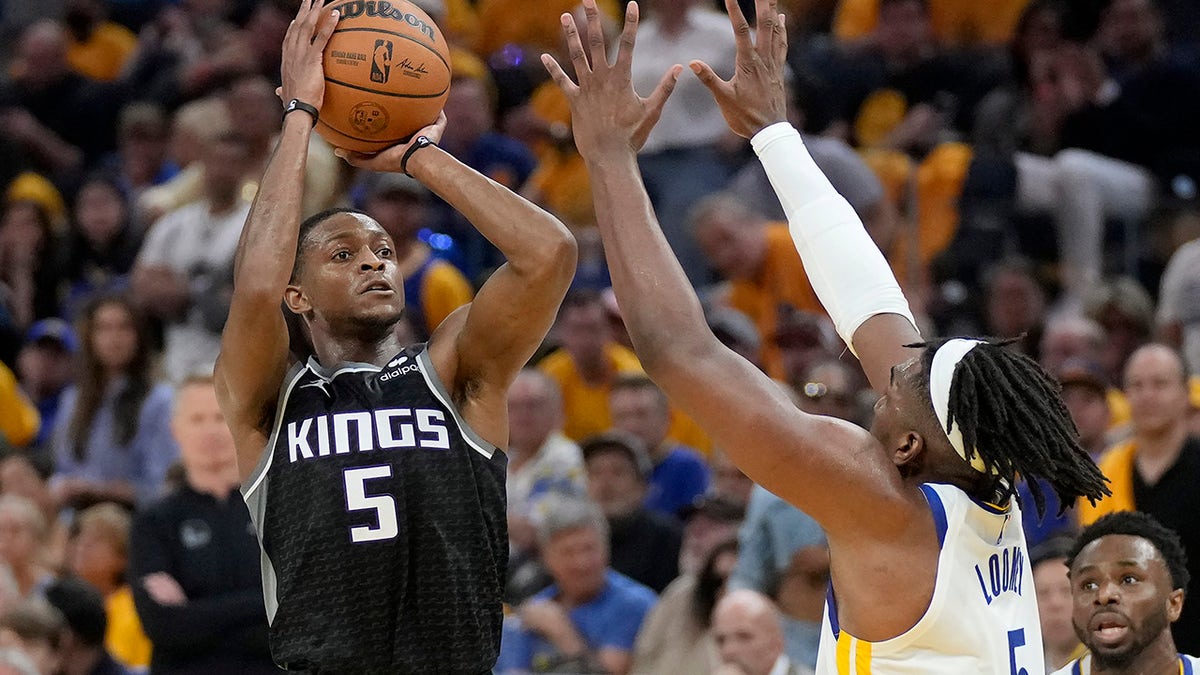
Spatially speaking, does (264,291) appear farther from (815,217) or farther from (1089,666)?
(1089,666)

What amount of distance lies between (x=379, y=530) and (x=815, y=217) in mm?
1247

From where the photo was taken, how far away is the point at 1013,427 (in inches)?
146

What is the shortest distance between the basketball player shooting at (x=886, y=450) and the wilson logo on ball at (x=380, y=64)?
75cm

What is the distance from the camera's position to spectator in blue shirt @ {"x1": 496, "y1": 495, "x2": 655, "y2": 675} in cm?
705

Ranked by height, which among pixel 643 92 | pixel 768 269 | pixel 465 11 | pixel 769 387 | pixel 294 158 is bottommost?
pixel 769 387

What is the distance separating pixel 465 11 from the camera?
12.4 metres

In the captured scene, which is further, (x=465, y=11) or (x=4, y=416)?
(x=465, y=11)

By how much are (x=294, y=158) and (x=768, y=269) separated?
18.1ft

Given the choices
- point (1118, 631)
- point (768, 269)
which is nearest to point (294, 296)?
point (1118, 631)

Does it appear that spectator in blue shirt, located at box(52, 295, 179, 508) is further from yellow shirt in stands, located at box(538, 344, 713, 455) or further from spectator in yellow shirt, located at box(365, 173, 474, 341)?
yellow shirt in stands, located at box(538, 344, 713, 455)

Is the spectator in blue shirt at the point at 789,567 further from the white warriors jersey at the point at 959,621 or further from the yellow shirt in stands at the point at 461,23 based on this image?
the yellow shirt in stands at the point at 461,23

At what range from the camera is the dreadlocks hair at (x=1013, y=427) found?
367 centimetres

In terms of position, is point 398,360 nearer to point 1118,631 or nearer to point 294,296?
point 294,296

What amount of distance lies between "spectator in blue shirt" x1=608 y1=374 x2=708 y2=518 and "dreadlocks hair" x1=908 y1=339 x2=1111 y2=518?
4605 millimetres
